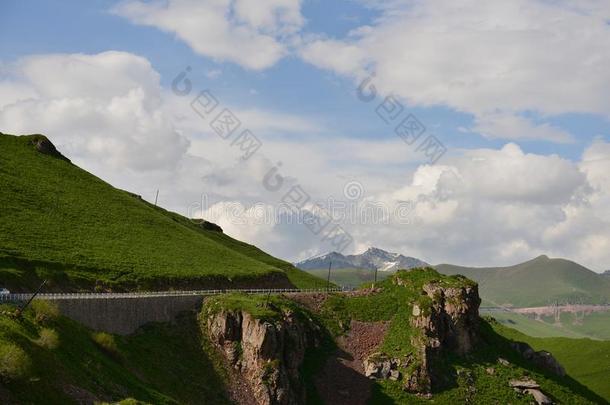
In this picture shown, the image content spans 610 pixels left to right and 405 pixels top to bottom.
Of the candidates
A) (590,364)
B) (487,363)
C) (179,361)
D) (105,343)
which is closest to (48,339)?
(105,343)

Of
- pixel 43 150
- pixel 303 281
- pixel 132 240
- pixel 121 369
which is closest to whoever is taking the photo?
pixel 121 369

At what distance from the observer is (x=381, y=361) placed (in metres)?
98.1

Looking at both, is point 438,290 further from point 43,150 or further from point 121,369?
point 43,150

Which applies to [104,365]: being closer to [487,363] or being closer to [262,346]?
[262,346]

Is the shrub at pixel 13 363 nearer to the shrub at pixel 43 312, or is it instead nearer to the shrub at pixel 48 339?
the shrub at pixel 48 339

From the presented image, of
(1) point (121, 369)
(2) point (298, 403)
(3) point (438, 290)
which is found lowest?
(2) point (298, 403)

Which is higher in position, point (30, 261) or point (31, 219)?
point (31, 219)

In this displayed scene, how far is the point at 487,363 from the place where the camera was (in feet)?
338

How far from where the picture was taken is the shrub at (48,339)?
56784 mm

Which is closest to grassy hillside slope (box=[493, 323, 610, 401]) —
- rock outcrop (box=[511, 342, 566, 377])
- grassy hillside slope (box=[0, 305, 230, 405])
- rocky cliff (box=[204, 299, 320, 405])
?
rock outcrop (box=[511, 342, 566, 377])

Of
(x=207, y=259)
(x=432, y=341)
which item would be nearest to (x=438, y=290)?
(x=432, y=341)

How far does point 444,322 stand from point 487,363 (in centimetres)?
925

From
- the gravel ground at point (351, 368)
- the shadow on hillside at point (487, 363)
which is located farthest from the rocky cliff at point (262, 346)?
the shadow on hillside at point (487, 363)

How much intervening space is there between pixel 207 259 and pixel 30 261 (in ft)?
156
